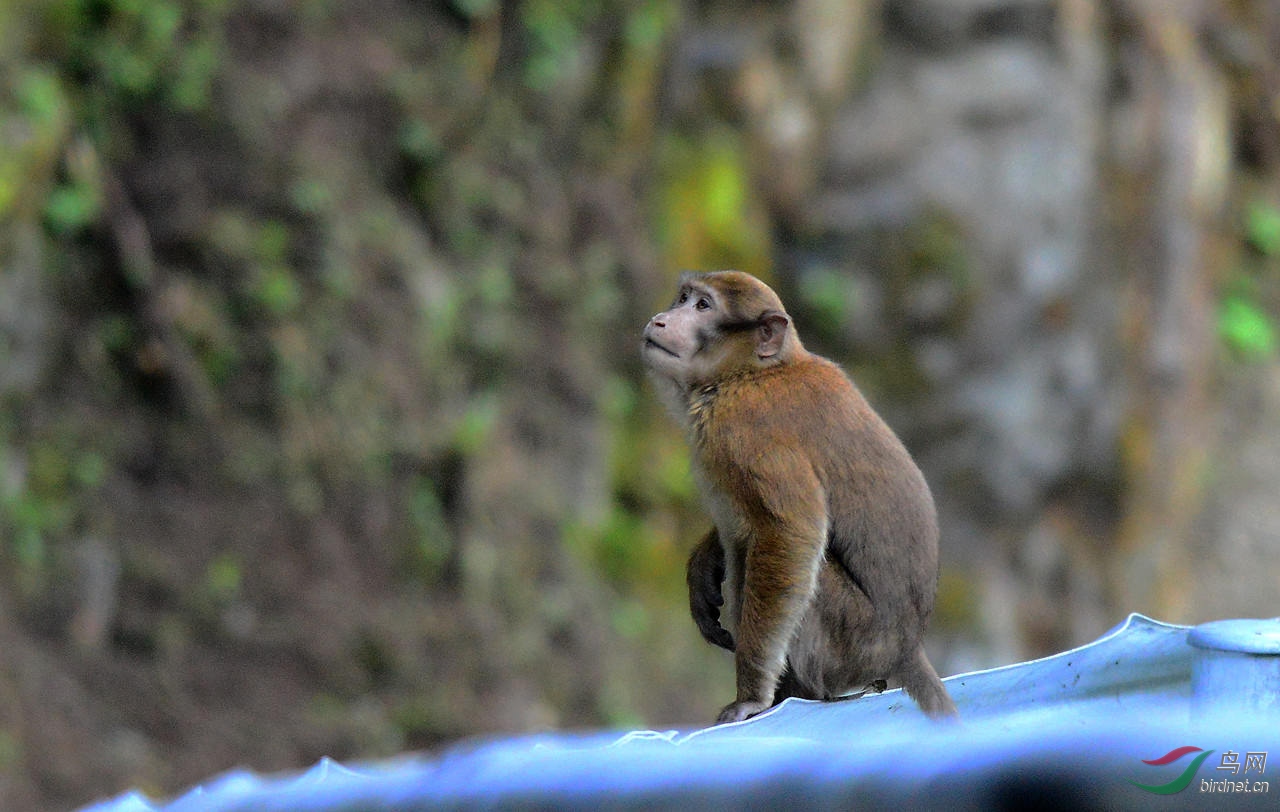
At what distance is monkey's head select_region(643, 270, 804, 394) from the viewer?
11.6ft

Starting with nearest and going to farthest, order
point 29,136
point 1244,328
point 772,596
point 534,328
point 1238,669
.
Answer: point 1238,669
point 772,596
point 29,136
point 534,328
point 1244,328

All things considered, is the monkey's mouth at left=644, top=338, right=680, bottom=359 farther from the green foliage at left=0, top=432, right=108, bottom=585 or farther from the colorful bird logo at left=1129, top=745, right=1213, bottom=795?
the green foliage at left=0, top=432, right=108, bottom=585

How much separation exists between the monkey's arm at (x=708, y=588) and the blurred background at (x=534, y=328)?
3.60 metres

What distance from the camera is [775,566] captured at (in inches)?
129

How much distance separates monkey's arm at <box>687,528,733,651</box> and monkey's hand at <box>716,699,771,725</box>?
1.20 ft

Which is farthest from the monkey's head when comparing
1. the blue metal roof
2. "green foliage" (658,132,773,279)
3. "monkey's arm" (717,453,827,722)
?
"green foliage" (658,132,773,279)

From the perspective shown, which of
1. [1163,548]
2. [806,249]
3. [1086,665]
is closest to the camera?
[1086,665]

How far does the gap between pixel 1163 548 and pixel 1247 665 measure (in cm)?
924

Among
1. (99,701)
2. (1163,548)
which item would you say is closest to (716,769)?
(99,701)

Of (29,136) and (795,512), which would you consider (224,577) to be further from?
(795,512)

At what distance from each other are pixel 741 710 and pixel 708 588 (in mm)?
516

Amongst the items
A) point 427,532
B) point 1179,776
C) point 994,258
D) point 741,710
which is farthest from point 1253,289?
point 1179,776

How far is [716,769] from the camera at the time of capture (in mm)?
1168

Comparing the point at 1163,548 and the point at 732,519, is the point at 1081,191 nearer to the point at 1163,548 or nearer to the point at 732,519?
the point at 1163,548
